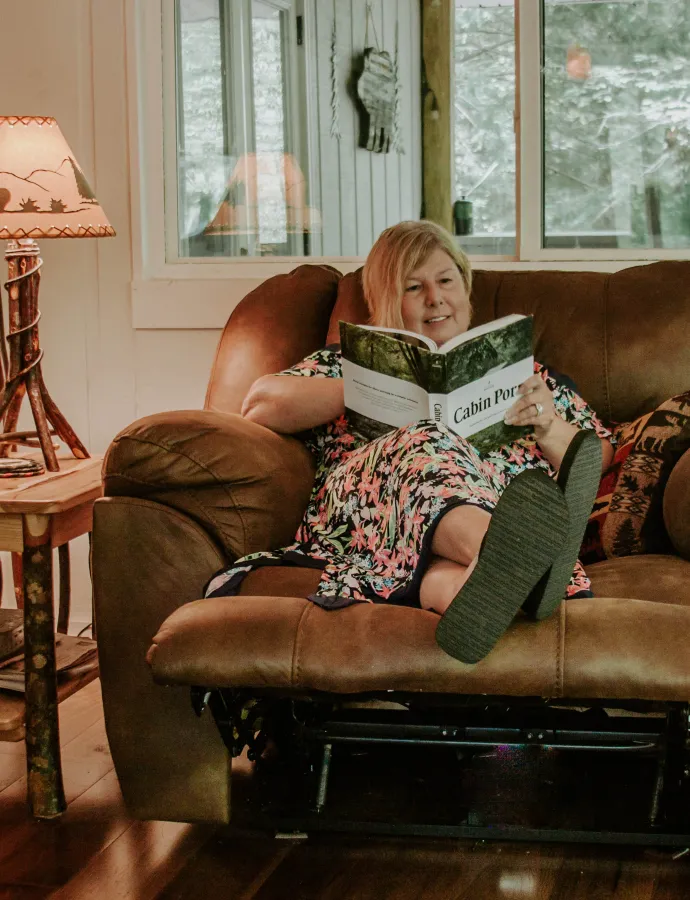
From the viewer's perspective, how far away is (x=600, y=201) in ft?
9.14

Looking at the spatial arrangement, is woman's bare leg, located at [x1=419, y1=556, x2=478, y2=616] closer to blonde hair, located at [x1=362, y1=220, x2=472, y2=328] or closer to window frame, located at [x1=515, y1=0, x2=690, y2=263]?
blonde hair, located at [x1=362, y1=220, x2=472, y2=328]

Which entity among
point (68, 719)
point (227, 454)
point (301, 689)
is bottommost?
point (68, 719)

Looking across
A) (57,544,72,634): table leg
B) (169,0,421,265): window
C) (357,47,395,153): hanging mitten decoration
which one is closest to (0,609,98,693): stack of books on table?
(57,544,72,634): table leg

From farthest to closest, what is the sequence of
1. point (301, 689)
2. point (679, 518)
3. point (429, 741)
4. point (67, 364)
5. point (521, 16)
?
point (67, 364) < point (521, 16) < point (679, 518) < point (429, 741) < point (301, 689)

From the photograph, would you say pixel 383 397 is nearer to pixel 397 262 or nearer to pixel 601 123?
pixel 397 262

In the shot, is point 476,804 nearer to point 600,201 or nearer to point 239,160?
point 600,201

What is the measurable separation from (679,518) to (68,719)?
4.51 feet

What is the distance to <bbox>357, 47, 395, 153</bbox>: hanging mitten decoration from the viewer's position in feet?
10.0

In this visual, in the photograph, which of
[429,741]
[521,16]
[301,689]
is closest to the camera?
[301,689]

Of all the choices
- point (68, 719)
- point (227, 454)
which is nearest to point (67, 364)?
point (68, 719)

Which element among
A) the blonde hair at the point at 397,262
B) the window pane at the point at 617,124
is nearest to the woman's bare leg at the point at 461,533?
the blonde hair at the point at 397,262

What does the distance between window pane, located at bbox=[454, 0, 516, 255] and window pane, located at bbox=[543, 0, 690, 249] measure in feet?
0.44

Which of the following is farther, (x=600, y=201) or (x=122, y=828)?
(x=600, y=201)

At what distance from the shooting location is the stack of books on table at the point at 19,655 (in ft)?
6.72
